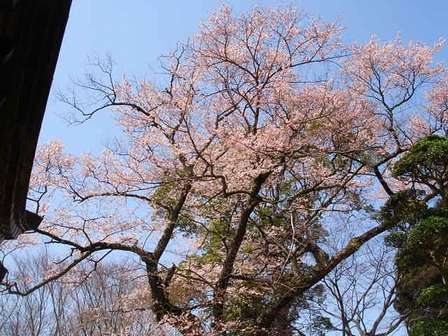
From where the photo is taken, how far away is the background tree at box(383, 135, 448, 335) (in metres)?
9.11

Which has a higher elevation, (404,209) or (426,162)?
(426,162)

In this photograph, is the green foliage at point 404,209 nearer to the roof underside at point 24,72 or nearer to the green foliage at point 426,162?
the green foliage at point 426,162

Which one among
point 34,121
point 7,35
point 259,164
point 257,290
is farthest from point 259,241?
point 7,35

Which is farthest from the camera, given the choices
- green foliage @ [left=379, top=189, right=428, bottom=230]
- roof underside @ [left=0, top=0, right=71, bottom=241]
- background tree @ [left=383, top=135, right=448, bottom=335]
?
green foliage @ [left=379, top=189, right=428, bottom=230]

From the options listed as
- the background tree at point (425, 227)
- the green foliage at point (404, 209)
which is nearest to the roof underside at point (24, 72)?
the background tree at point (425, 227)

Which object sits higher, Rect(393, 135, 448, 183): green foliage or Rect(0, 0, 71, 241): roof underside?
Rect(393, 135, 448, 183): green foliage

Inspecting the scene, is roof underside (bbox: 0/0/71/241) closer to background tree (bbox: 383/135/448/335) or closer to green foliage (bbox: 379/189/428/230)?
background tree (bbox: 383/135/448/335)

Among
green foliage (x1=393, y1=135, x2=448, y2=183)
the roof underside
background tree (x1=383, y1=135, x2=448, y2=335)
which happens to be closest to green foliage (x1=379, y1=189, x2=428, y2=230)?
background tree (x1=383, y1=135, x2=448, y2=335)

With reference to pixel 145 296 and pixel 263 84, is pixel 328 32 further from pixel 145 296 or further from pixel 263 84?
pixel 145 296

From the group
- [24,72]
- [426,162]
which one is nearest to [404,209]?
[426,162]

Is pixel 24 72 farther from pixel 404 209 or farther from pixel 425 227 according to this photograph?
pixel 404 209

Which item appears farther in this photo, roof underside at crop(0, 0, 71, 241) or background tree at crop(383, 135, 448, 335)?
background tree at crop(383, 135, 448, 335)

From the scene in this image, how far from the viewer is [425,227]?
899cm

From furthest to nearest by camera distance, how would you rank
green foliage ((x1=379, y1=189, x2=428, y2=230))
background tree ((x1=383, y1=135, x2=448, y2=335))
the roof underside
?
green foliage ((x1=379, y1=189, x2=428, y2=230)), background tree ((x1=383, y1=135, x2=448, y2=335)), the roof underside
